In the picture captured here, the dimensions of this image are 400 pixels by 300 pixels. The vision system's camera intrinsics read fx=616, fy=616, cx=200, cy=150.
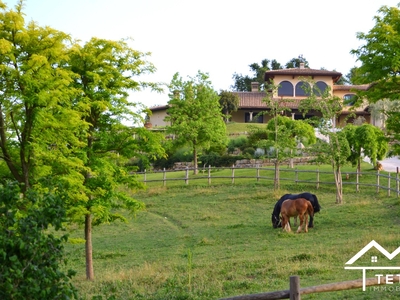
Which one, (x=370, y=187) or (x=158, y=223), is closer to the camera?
(x=158, y=223)

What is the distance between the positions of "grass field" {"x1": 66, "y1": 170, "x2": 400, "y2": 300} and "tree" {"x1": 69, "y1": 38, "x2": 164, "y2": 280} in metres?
1.78

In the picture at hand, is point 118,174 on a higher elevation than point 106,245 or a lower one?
higher

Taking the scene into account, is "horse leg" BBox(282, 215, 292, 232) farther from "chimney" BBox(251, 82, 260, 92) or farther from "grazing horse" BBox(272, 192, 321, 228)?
"chimney" BBox(251, 82, 260, 92)

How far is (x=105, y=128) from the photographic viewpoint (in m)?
18.3

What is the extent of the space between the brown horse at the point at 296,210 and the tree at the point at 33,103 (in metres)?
9.22

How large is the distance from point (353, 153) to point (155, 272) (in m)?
21.3

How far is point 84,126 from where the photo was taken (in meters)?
16.5

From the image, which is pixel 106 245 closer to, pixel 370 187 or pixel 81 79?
pixel 81 79

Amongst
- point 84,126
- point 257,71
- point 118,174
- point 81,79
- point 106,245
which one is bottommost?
point 106,245

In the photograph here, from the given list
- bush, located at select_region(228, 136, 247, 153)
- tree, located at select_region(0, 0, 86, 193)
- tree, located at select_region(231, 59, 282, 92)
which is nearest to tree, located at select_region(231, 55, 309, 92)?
tree, located at select_region(231, 59, 282, 92)

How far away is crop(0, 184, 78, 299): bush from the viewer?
614 centimetres

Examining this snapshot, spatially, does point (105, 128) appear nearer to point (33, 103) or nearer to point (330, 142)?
point (33, 103)

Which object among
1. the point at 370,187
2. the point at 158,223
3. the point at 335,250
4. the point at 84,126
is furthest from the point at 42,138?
the point at 370,187

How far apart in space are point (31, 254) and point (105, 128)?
39.8 feet
